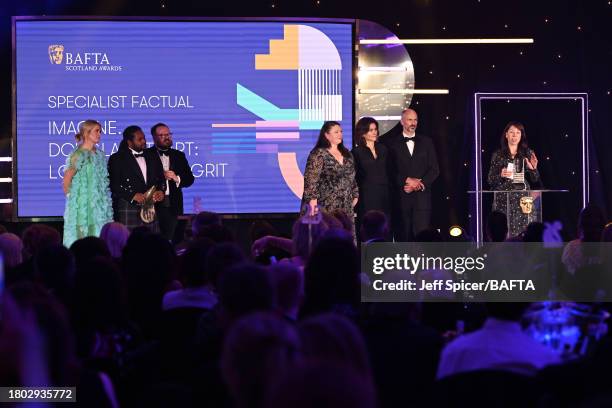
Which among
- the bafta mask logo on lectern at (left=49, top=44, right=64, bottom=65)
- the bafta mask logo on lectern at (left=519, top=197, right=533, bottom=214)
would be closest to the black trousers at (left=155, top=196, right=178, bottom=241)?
the bafta mask logo on lectern at (left=49, top=44, right=64, bottom=65)

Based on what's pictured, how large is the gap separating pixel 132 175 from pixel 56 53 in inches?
A: 71.4

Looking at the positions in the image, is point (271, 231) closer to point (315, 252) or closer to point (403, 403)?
point (315, 252)

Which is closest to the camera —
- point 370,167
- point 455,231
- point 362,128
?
point 362,128

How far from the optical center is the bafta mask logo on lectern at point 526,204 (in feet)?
32.0

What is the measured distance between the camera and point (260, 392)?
1673mm

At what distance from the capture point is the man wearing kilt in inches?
349

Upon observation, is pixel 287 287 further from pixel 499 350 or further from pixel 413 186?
pixel 413 186

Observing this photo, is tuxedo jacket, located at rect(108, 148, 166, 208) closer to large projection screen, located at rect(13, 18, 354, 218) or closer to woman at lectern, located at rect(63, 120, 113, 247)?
woman at lectern, located at rect(63, 120, 113, 247)

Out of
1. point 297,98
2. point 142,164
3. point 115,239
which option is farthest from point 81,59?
point 115,239

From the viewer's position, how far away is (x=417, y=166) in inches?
389

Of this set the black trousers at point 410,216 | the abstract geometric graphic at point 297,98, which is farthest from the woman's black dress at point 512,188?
the abstract geometric graphic at point 297,98

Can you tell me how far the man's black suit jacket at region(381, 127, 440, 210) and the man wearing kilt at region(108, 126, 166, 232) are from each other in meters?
2.34

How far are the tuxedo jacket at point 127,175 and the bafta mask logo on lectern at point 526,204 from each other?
353 centimetres

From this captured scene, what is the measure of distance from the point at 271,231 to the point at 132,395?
3433 mm
